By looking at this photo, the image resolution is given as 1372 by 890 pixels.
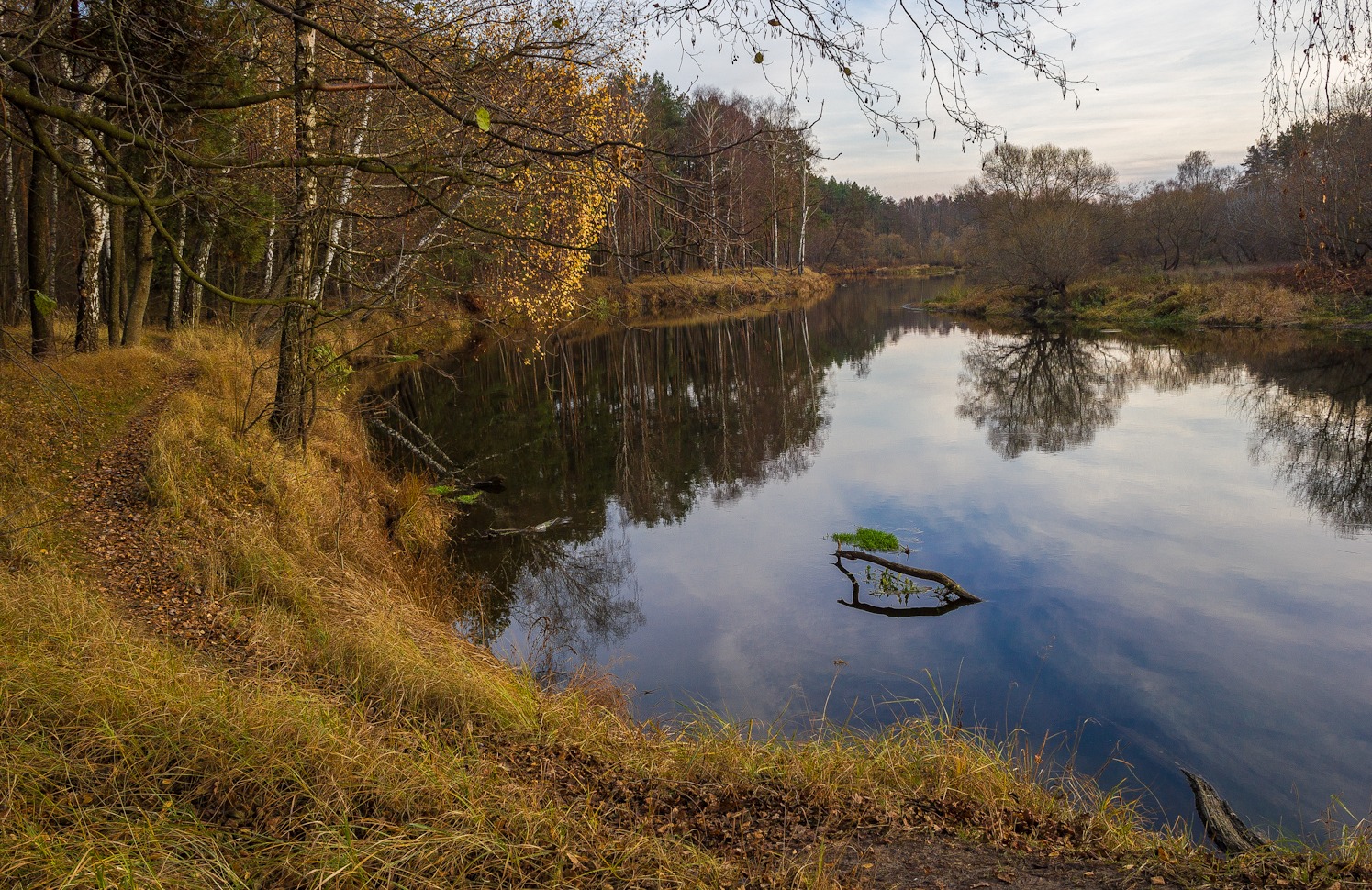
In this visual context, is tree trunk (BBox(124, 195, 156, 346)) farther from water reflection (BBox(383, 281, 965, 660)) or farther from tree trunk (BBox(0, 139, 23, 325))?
water reflection (BBox(383, 281, 965, 660))

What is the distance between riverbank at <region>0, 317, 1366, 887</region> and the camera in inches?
124

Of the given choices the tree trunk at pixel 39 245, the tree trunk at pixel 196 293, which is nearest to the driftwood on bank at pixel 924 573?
the tree trunk at pixel 39 245

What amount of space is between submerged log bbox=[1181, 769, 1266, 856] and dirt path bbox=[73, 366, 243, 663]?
5880 mm

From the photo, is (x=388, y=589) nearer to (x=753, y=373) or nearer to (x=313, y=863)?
(x=313, y=863)

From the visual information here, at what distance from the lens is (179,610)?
5.64 m

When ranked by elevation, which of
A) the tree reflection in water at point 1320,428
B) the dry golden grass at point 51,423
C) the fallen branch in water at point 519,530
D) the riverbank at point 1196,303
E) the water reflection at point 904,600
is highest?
the riverbank at point 1196,303

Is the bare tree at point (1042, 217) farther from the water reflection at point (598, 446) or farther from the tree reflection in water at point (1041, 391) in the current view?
the water reflection at point (598, 446)

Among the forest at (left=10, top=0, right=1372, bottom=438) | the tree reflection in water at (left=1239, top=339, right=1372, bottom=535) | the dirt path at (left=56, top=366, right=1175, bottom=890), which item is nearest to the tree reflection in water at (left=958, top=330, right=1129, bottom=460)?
the tree reflection in water at (left=1239, top=339, right=1372, bottom=535)

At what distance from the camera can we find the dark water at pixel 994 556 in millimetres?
6789

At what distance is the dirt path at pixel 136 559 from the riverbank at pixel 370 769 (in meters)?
0.03

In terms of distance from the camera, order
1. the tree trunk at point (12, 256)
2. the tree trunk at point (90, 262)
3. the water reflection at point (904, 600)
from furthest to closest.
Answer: the tree trunk at point (12, 256)
the tree trunk at point (90, 262)
the water reflection at point (904, 600)

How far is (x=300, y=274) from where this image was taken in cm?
824

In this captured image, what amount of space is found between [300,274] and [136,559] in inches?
128

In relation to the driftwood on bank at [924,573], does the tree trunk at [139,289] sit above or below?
above
